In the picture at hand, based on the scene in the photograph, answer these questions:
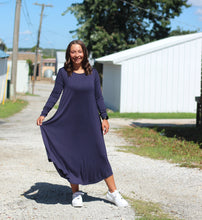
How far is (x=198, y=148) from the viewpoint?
31.7 ft

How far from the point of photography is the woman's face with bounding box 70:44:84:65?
484 centimetres

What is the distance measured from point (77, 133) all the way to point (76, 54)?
88cm

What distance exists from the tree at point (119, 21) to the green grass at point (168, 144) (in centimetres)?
1955

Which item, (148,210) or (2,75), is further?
(2,75)

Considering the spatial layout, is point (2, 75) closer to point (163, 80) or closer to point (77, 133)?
point (163, 80)

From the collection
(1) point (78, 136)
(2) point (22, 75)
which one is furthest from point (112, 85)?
(1) point (78, 136)

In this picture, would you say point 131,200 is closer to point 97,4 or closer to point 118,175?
point 118,175

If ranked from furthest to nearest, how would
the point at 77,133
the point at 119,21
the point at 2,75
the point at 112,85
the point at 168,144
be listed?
the point at 119,21 < the point at 2,75 < the point at 112,85 < the point at 168,144 < the point at 77,133

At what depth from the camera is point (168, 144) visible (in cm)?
1038

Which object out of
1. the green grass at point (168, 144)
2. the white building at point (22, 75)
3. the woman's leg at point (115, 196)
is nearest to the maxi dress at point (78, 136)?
the woman's leg at point (115, 196)

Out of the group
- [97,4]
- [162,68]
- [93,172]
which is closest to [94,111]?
[93,172]

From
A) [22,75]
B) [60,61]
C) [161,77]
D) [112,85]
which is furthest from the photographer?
[60,61]

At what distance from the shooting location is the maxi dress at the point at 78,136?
4797 millimetres

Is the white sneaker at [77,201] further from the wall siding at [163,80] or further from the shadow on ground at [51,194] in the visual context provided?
the wall siding at [163,80]
